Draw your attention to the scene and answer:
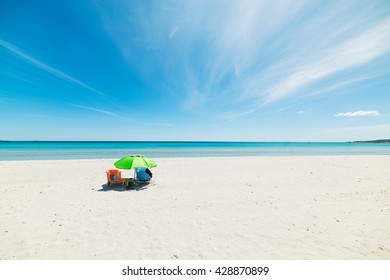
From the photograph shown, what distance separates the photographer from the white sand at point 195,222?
4102 mm

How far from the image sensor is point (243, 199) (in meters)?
7.55

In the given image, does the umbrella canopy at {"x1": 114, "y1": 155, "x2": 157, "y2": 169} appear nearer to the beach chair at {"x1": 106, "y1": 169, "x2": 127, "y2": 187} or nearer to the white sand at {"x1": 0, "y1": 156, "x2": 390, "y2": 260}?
the beach chair at {"x1": 106, "y1": 169, "x2": 127, "y2": 187}

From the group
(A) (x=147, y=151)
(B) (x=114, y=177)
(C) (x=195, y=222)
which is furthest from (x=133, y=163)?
(A) (x=147, y=151)

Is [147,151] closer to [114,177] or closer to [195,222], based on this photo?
[114,177]

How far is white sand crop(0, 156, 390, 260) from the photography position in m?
4.10

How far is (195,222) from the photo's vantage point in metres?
5.47

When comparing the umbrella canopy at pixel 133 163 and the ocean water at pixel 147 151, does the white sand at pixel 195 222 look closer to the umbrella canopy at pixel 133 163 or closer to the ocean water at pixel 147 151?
the umbrella canopy at pixel 133 163

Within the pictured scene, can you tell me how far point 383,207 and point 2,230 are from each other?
41.6 ft

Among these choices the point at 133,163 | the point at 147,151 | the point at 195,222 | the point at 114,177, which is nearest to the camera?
the point at 195,222

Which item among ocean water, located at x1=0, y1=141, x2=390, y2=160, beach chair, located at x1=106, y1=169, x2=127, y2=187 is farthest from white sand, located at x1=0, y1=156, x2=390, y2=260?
ocean water, located at x1=0, y1=141, x2=390, y2=160

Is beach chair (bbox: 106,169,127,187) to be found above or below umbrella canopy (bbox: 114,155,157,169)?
below

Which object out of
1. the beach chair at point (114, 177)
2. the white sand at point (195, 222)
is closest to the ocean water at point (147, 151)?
the beach chair at point (114, 177)

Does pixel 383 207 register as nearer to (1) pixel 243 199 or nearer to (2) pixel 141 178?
(1) pixel 243 199
